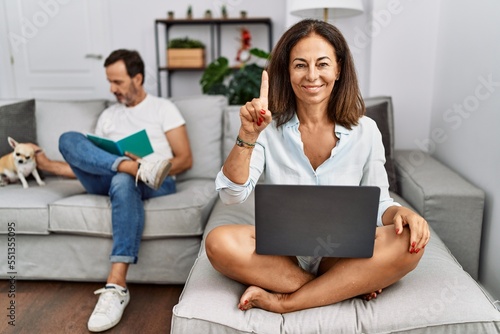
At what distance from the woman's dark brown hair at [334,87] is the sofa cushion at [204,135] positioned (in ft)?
3.35

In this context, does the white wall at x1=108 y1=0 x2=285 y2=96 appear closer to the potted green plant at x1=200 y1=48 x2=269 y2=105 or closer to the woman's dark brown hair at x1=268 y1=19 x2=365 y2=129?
the potted green plant at x1=200 y1=48 x2=269 y2=105

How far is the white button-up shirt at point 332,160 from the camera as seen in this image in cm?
145

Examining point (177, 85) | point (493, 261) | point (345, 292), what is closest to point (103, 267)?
point (345, 292)

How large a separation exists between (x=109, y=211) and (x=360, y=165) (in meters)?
1.10

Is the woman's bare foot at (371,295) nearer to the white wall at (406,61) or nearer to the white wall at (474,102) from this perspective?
the white wall at (474,102)

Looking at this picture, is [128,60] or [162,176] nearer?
[162,176]

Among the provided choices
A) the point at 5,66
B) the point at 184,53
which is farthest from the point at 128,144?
the point at 5,66

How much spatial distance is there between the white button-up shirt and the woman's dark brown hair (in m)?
0.04

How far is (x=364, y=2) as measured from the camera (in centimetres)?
287

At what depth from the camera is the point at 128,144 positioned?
2127 millimetres

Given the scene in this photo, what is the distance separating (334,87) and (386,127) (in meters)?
0.83

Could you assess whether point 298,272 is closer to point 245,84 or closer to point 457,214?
point 457,214

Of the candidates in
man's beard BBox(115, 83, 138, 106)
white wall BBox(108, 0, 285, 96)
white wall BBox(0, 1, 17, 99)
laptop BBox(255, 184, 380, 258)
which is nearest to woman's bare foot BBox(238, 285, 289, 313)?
laptop BBox(255, 184, 380, 258)

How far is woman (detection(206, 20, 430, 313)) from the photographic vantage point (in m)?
1.28
